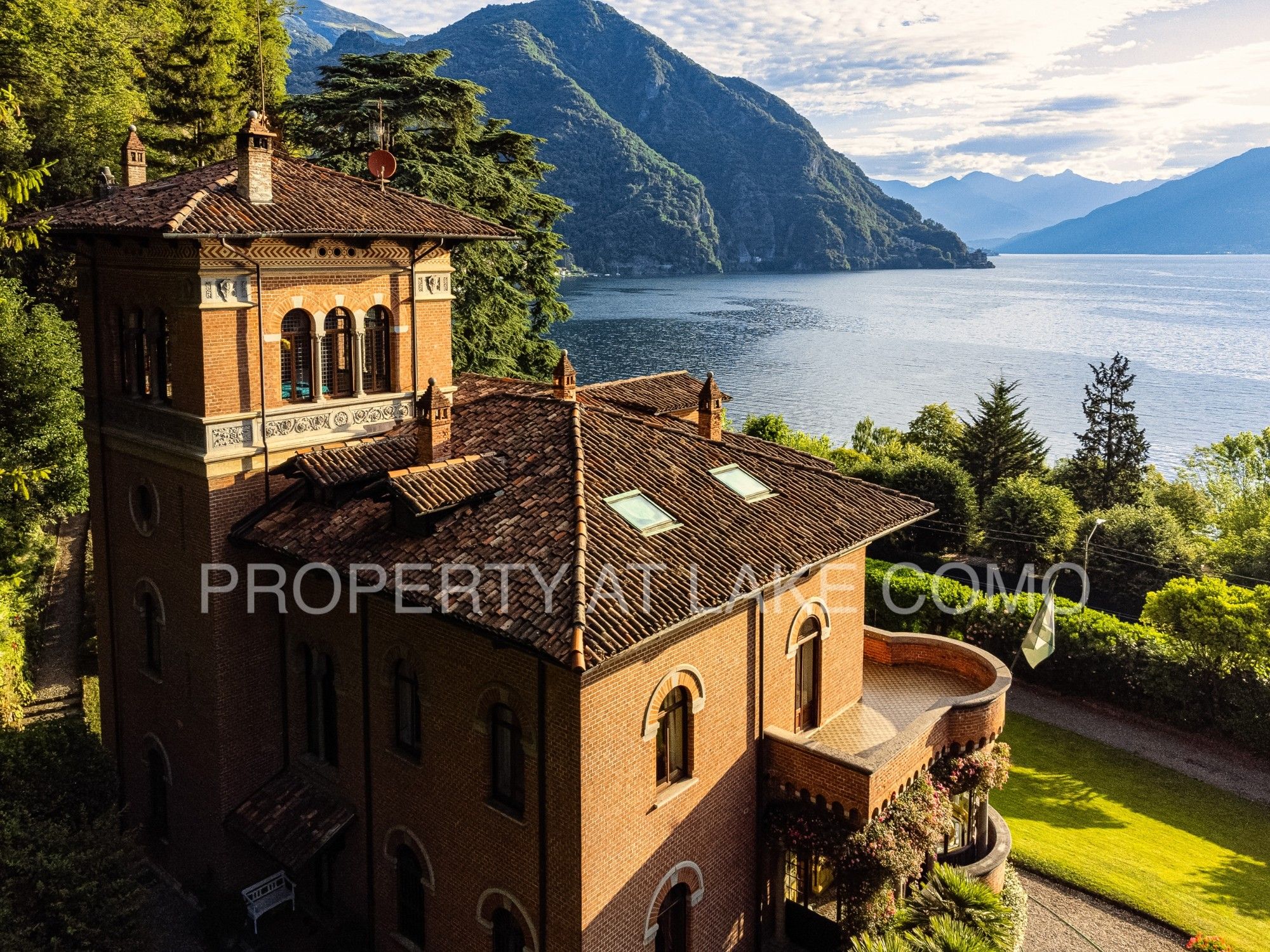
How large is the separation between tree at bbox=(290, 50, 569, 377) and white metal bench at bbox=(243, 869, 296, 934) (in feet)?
76.7

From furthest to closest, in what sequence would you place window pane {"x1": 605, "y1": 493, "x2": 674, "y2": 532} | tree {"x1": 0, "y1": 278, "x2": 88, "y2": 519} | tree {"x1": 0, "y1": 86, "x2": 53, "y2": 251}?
tree {"x1": 0, "y1": 278, "x2": 88, "y2": 519} < window pane {"x1": 605, "y1": 493, "x2": 674, "y2": 532} < tree {"x1": 0, "y1": 86, "x2": 53, "y2": 251}

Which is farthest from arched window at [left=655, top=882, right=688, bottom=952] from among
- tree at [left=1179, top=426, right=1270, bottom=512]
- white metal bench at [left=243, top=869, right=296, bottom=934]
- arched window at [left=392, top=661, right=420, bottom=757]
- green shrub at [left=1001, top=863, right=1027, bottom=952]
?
tree at [left=1179, top=426, right=1270, bottom=512]

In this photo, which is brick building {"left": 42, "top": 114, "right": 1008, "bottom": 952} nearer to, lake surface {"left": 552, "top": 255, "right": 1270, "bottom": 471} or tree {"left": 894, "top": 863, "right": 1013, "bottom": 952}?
tree {"left": 894, "top": 863, "right": 1013, "bottom": 952}

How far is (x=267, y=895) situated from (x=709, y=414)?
13420mm

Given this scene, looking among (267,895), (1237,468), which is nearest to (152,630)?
(267,895)

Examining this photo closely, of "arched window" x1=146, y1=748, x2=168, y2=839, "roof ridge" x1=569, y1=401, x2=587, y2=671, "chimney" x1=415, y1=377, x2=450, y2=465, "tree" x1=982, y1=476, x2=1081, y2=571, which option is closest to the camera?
"roof ridge" x1=569, y1=401, x2=587, y2=671

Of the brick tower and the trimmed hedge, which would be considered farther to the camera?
the trimmed hedge

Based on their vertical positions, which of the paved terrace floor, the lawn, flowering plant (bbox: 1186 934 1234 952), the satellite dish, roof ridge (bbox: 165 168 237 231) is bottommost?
the lawn

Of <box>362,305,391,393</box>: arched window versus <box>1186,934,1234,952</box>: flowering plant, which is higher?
<box>362,305,391,393</box>: arched window

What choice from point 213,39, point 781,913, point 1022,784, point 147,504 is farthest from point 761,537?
point 213,39

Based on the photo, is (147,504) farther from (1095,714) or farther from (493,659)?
(1095,714)

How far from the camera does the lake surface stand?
93125 millimetres

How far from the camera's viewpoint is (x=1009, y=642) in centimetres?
3491

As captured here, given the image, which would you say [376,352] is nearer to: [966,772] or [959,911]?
[966,772]
